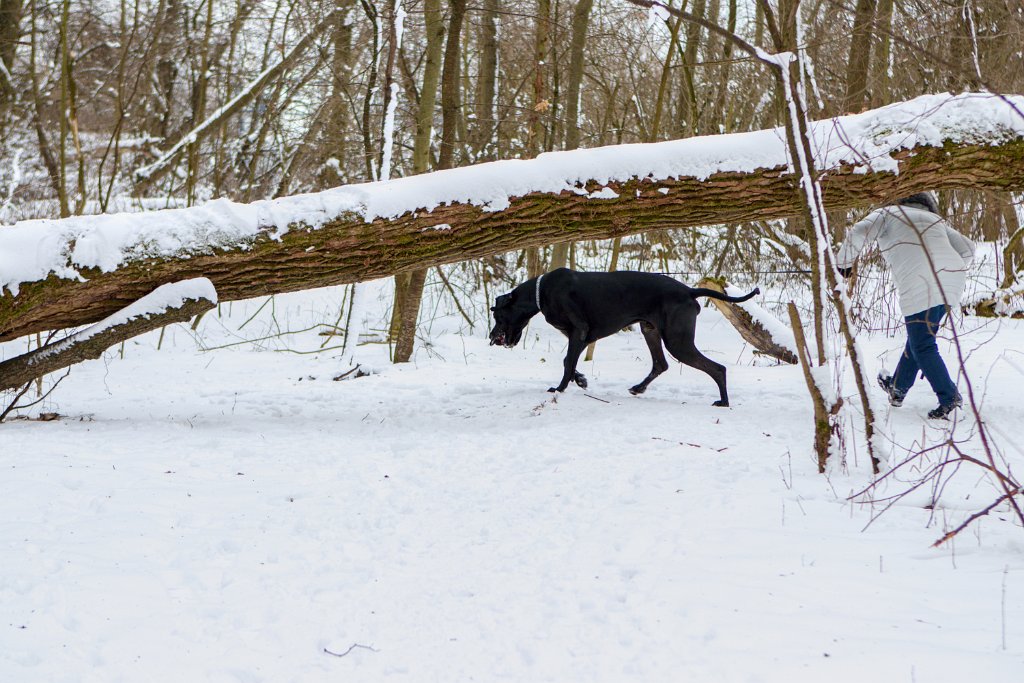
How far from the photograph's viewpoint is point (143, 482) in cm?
397

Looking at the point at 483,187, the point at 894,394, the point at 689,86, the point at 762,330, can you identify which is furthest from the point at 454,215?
the point at 689,86

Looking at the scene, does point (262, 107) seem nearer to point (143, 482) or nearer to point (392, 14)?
point (392, 14)

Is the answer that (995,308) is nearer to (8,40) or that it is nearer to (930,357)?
(930,357)

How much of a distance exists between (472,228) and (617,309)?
4.83ft

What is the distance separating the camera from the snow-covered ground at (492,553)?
7.89ft

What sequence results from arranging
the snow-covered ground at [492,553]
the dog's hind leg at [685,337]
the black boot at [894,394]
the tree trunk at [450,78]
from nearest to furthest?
the snow-covered ground at [492,553], the black boot at [894,394], the dog's hind leg at [685,337], the tree trunk at [450,78]

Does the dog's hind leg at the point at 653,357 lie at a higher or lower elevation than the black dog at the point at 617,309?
lower

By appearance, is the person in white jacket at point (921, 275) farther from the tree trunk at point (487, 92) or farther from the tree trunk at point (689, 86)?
the tree trunk at point (487, 92)

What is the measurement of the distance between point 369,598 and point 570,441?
2.39 m

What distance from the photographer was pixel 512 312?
22.3 feet

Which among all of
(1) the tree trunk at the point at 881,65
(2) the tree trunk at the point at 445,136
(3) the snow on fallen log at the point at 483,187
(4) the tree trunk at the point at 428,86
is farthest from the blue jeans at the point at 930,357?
(1) the tree trunk at the point at 881,65

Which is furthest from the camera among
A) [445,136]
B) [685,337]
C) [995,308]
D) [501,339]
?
[995,308]

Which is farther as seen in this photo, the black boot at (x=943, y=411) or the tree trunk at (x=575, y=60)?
the tree trunk at (x=575, y=60)

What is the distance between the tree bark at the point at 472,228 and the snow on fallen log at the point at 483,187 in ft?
0.17
